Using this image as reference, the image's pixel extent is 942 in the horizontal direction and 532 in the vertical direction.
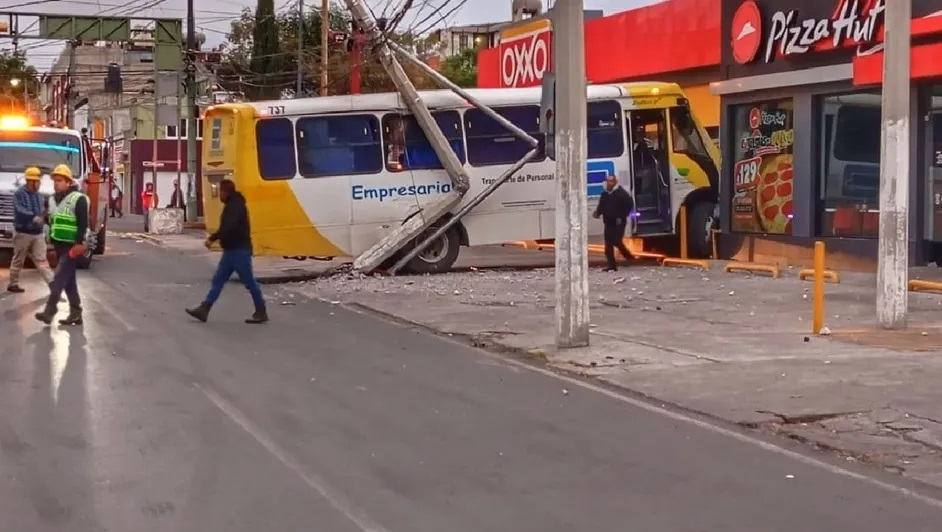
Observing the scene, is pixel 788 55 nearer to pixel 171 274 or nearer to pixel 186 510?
pixel 171 274

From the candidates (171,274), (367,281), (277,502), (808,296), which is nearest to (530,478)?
(277,502)

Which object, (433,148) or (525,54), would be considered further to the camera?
(525,54)

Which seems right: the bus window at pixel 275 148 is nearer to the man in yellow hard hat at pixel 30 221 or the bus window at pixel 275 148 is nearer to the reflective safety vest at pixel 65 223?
the man in yellow hard hat at pixel 30 221

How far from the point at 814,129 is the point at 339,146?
8.44 meters

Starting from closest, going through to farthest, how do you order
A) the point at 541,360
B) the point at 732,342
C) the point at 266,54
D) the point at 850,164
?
the point at 541,360
the point at 732,342
the point at 850,164
the point at 266,54

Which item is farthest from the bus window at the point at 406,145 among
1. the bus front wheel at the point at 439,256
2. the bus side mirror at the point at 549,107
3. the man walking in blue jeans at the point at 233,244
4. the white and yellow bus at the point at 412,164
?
the bus side mirror at the point at 549,107

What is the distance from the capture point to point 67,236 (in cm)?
1439

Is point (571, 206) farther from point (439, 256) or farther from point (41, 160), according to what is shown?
point (41, 160)

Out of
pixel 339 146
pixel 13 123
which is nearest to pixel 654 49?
pixel 339 146

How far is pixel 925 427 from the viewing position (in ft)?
29.6

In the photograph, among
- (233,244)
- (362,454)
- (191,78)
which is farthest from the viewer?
(191,78)

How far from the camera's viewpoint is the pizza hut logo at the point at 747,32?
2281cm

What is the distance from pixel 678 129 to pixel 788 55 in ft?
9.42

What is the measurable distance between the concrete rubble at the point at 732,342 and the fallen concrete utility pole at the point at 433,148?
55 centimetres
